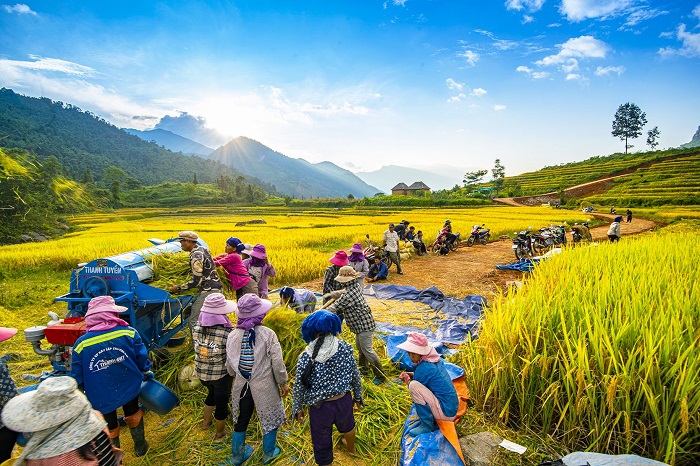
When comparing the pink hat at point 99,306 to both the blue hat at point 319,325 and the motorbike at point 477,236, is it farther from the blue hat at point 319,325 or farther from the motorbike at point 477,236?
the motorbike at point 477,236

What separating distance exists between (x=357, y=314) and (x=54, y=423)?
277 cm

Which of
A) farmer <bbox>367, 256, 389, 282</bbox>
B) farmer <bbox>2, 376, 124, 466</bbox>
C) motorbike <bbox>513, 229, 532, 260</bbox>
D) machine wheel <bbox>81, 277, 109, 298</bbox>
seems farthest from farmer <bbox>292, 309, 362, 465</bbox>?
motorbike <bbox>513, 229, 532, 260</bbox>

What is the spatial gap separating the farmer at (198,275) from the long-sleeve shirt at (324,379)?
2.26 meters

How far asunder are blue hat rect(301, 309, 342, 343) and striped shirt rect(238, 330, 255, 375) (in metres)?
0.55

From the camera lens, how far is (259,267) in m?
5.79

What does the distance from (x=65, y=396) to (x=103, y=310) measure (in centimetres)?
135

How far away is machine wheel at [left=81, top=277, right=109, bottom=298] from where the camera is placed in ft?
12.4

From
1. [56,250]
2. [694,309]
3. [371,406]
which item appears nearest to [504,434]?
[371,406]

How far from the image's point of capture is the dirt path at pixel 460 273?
827 cm

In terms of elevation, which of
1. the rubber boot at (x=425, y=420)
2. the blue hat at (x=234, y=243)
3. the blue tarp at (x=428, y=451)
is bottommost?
the blue tarp at (x=428, y=451)

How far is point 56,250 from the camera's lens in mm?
11406

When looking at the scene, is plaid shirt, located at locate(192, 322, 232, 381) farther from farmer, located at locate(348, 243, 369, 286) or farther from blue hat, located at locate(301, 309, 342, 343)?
farmer, located at locate(348, 243, 369, 286)

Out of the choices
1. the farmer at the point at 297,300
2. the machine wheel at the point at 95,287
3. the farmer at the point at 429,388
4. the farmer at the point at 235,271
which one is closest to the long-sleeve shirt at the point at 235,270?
the farmer at the point at 235,271

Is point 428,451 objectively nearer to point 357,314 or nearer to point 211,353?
point 357,314
